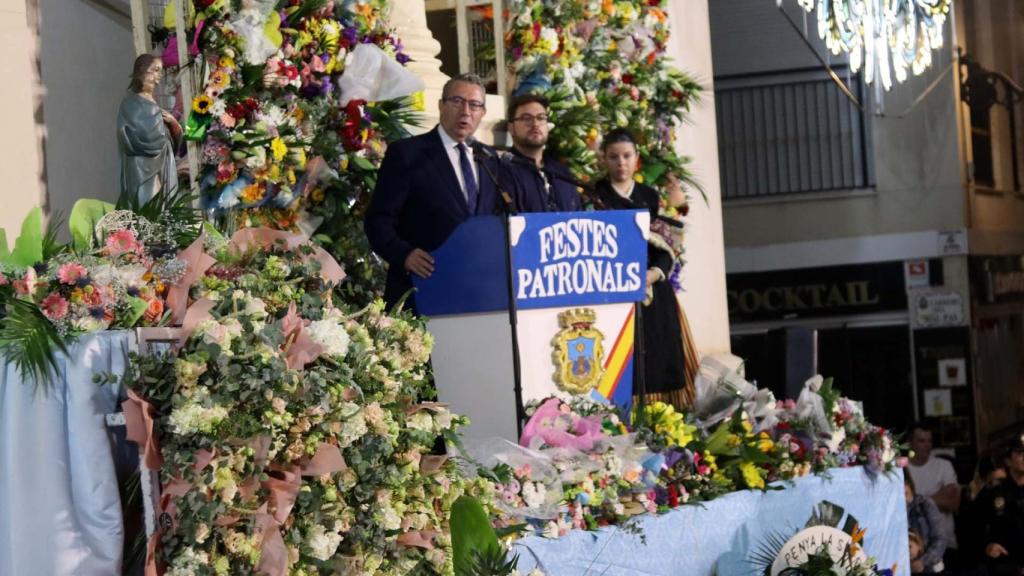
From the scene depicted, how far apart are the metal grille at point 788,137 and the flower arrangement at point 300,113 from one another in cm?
1073

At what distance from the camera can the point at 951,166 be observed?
16.7 m

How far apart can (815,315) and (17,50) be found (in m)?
10.6

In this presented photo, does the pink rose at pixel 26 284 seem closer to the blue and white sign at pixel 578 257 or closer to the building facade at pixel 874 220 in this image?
the blue and white sign at pixel 578 257

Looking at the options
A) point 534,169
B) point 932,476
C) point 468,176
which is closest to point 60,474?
point 468,176

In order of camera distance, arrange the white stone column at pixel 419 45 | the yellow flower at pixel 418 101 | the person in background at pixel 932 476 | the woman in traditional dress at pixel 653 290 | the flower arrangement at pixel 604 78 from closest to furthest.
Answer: the woman in traditional dress at pixel 653 290 < the yellow flower at pixel 418 101 < the white stone column at pixel 419 45 < the flower arrangement at pixel 604 78 < the person in background at pixel 932 476

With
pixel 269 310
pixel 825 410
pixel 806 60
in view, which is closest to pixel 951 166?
pixel 806 60

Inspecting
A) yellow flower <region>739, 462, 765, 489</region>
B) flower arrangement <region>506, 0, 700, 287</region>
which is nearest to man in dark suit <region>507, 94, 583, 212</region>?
yellow flower <region>739, 462, 765, 489</region>

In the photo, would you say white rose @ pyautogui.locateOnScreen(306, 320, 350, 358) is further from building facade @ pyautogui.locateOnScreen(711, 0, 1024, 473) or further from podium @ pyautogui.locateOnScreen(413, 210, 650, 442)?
building facade @ pyautogui.locateOnScreen(711, 0, 1024, 473)

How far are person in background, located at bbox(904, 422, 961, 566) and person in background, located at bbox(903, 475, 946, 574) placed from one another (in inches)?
97.4

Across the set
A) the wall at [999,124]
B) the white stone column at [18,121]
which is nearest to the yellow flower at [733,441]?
the white stone column at [18,121]

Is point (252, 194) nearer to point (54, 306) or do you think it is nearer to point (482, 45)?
point (54, 306)

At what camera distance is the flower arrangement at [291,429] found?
3293 millimetres

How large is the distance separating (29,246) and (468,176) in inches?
88.2

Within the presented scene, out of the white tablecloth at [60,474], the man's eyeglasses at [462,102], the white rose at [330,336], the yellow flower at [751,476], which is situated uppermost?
the man's eyeglasses at [462,102]
